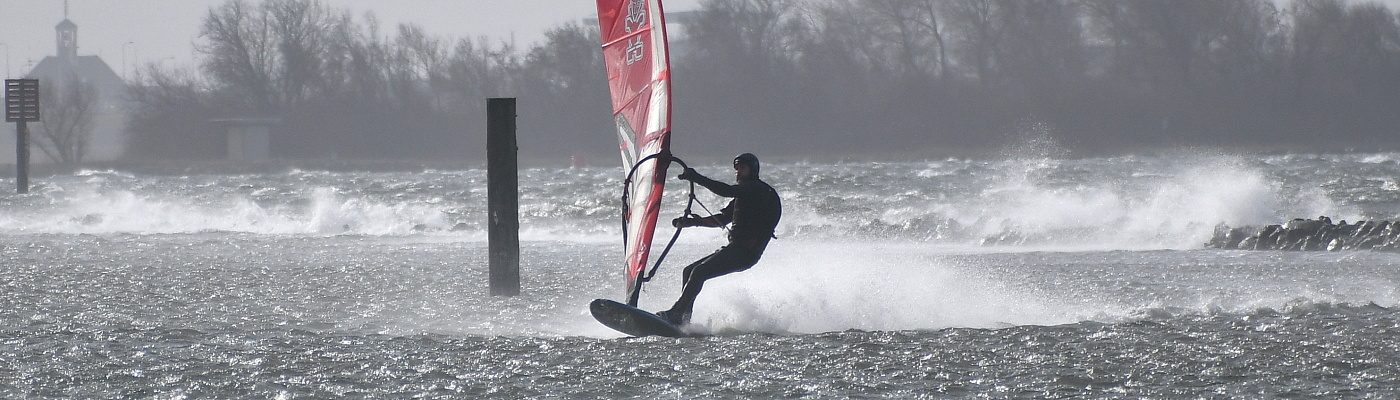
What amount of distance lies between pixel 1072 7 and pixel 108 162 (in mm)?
41582

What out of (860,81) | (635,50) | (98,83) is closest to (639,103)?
(635,50)

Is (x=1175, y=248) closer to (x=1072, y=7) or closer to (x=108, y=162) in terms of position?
(x=1072, y=7)

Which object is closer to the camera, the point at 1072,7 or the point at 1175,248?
the point at 1175,248

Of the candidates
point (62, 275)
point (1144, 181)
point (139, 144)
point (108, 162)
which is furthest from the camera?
point (139, 144)

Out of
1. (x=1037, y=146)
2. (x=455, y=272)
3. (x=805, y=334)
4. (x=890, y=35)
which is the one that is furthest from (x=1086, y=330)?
(x=890, y=35)

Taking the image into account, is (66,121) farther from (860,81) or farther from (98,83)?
(98,83)

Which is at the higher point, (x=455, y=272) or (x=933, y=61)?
(x=933, y=61)

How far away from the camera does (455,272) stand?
13.7 meters

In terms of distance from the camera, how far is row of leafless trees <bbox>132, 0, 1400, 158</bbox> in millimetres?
62406

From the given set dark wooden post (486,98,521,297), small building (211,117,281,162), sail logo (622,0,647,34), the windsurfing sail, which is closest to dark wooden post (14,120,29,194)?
small building (211,117,281,162)

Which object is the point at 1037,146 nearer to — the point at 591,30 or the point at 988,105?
the point at 988,105

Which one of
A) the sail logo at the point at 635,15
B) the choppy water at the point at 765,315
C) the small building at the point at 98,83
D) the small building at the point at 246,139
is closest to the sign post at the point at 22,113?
the choppy water at the point at 765,315

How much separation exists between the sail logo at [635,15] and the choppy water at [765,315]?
5.54 ft

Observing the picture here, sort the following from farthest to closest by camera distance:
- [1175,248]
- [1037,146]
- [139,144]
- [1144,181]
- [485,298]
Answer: [139,144]
[1037,146]
[1144,181]
[1175,248]
[485,298]
